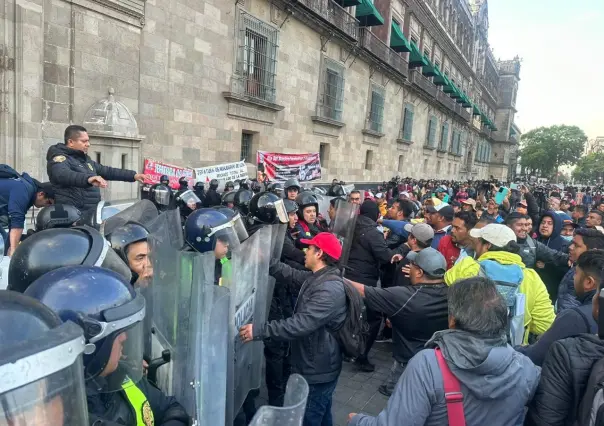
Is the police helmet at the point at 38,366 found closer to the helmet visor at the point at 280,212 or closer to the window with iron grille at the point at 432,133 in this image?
the helmet visor at the point at 280,212

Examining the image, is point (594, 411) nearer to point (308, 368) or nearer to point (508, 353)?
point (508, 353)

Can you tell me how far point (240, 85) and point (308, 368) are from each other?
29.2 ft

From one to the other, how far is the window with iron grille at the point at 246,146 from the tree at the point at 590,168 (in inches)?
3423

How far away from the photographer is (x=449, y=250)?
13.8 feet

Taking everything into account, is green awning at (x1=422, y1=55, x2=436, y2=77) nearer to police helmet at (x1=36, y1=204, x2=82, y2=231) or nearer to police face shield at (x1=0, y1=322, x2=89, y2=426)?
police helmet at (x1=36, y1=204, x2=82, y2=231)

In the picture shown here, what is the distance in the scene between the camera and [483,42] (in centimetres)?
4553

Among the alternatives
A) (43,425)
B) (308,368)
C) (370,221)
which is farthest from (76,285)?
(370,221)

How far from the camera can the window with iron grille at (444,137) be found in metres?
30.2

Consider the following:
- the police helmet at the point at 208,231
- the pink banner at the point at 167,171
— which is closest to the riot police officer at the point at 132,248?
the police helmet at the point at 208,231

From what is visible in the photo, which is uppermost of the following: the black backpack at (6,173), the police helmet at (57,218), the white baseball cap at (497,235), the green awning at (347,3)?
the green awning at (347,3)

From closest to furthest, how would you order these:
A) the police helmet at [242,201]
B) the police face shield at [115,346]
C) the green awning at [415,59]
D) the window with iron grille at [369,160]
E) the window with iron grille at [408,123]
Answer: the police face shield at [115,346] → the police helmet at [242,201] → the window with iron grille at [369,160] → the green awning at [415,59] → the window with iron grille at [408,123]

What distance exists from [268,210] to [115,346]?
8.77 ft

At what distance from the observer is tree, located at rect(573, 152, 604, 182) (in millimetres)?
78312

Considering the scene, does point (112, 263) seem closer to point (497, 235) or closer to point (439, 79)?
point (497, 235)
